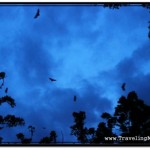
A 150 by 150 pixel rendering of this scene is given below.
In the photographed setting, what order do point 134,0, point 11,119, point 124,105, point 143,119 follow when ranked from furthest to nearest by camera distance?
point 11,119 → point 124,105 → point 143,119 → point 134,0

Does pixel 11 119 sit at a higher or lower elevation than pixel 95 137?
higher

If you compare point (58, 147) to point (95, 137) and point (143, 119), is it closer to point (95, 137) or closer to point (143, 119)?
point (95, 137)

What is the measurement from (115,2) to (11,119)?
3.40m

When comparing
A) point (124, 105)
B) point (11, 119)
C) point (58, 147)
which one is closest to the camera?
point (58, 147)

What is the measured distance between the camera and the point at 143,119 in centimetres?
469

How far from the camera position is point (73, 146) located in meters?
3.70

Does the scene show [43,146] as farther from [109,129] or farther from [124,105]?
[124,105]

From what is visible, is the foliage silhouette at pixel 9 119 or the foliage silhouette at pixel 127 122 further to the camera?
the foliage silhouette at pixel 9 119

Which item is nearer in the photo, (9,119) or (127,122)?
(127,122)

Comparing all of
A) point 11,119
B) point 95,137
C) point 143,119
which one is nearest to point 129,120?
point 143,119

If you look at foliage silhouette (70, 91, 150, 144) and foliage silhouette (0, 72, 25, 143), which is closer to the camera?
foliage silhouette (70, 91, 150, 144)

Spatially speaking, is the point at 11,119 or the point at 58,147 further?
the point at 11,119

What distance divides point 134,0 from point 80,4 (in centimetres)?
65

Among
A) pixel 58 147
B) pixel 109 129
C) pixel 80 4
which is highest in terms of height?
pixel 80 4
